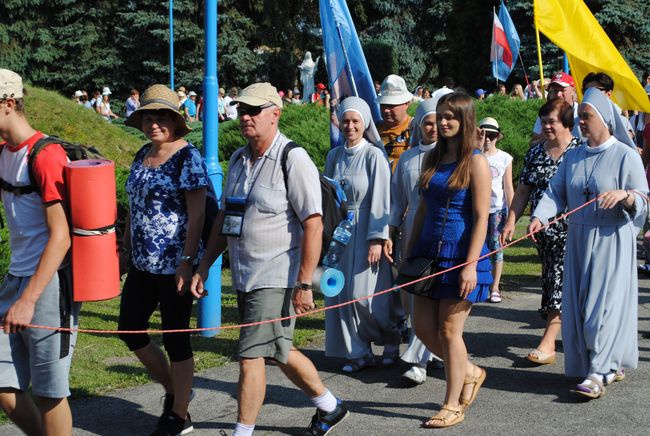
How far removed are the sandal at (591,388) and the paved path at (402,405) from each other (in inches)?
2.5

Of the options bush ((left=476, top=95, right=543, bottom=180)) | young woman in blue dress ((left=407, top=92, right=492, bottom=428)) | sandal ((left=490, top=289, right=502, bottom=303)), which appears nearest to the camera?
young woman in blue dress ((left=407, top=92, right=492, bottom=428))

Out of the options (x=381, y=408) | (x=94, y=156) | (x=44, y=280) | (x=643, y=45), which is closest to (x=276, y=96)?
(x=94, y=156)

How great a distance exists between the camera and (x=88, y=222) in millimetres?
4406

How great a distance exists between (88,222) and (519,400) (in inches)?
119

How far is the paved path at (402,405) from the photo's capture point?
5496mm

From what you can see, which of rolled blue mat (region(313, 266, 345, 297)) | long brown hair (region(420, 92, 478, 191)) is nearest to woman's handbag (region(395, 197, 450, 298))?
long brown hair (region(420, 92, 478, 191))

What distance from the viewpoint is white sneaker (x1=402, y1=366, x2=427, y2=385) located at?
250 inches

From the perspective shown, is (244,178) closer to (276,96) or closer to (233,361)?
(276,96)

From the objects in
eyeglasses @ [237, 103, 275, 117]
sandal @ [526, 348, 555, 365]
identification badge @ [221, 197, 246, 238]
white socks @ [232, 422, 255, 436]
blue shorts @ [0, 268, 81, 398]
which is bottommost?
sandal @ [526, 348, 555, 365]

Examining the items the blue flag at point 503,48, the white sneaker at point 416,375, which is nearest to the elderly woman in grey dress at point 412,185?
the white sneaker at point 416,375

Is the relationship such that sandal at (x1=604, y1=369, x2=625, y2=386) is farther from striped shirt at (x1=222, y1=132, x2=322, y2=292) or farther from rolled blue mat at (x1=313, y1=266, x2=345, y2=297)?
striped shirt at (x1=222, y1=132, x2=322, y2=292)

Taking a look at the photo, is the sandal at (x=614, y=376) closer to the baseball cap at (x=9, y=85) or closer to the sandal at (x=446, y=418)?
the sandal at (x=446, y=418)

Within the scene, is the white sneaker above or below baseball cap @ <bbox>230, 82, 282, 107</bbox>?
below

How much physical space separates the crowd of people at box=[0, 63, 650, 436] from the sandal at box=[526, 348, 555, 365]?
0.02 meters
